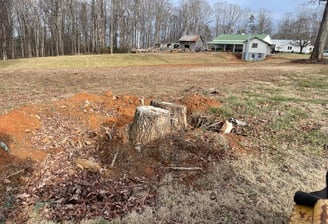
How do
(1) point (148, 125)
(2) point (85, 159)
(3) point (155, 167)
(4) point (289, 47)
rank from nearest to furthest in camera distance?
(3) point (155, 167) → (2) point (85, 159) → (1) point (148, 125) → (4) point (289, 47)

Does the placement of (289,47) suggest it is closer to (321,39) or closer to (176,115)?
(321,39)

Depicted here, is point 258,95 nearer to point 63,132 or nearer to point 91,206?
point 63,132

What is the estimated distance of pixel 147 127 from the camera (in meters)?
3.23

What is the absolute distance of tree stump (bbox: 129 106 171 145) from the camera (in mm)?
3221

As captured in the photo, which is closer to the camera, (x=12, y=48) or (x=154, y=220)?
(x=154, y=220)

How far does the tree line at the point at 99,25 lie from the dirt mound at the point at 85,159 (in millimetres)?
30222

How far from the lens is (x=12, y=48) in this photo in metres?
32.1

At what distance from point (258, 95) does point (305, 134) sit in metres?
2.40

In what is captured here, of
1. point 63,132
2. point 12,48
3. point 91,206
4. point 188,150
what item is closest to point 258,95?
point 188,150

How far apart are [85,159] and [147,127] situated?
2.86 feet

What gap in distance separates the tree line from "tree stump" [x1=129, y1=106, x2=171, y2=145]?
30.9m

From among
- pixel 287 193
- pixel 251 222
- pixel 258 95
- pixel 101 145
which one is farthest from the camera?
pixel 258 95

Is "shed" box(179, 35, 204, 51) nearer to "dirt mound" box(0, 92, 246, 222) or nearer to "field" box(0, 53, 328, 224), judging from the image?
"field" box(0, 53, 328, 224)

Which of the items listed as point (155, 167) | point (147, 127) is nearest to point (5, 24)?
point (147, 127)
